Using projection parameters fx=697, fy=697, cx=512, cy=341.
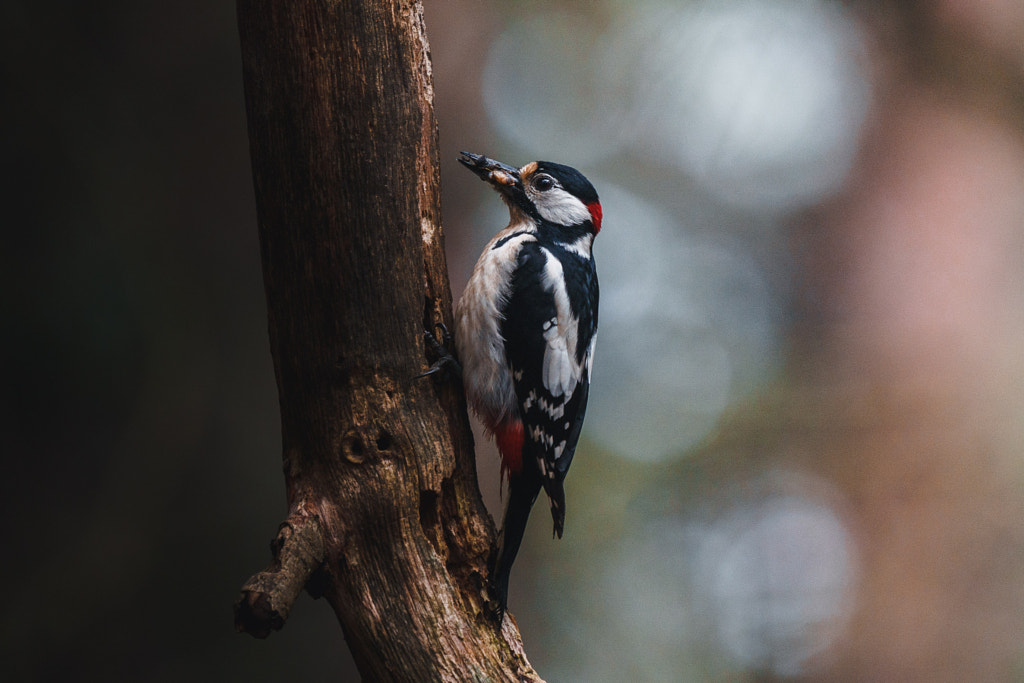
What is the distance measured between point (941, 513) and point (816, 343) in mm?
1109

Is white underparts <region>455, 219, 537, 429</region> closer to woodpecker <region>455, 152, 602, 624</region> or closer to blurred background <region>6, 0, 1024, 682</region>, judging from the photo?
woodpecker <region>455, 152, 602, 624</region>

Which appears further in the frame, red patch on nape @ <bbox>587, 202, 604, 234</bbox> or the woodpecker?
red patch on nape @ <bbox>587, 202, 604, 234</bbox>

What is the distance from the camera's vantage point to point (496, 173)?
6.99 ft

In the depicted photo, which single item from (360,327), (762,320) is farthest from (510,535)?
(762,320)

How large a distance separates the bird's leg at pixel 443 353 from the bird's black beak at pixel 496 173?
594 mm

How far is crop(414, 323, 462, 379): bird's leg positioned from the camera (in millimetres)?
1698

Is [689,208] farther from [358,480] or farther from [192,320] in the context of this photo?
[358,480]

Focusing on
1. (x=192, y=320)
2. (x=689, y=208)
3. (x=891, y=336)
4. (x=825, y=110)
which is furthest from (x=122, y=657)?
(x=825, y=110)

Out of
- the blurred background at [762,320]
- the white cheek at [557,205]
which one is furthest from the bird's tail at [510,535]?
the blurred background at [762,320]

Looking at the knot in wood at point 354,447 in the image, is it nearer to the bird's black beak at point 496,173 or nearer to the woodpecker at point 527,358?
the woodpecker at point 527,358

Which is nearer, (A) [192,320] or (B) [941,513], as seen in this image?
(A) [192,320]

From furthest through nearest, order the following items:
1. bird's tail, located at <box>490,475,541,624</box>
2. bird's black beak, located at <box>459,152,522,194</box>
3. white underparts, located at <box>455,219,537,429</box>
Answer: bird's black beak, located at <box>459,152,522,194</box> → white underparts, located at <box>455,219,537,429</box> → bird's tail, located at <box>490,475,541,624</box>

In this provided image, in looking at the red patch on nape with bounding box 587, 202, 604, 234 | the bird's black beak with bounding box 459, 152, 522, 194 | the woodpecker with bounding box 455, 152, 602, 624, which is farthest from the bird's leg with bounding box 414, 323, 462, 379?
the red patch on nape with bounding box 587, 202, 604, 234

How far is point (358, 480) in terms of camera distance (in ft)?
5.07
